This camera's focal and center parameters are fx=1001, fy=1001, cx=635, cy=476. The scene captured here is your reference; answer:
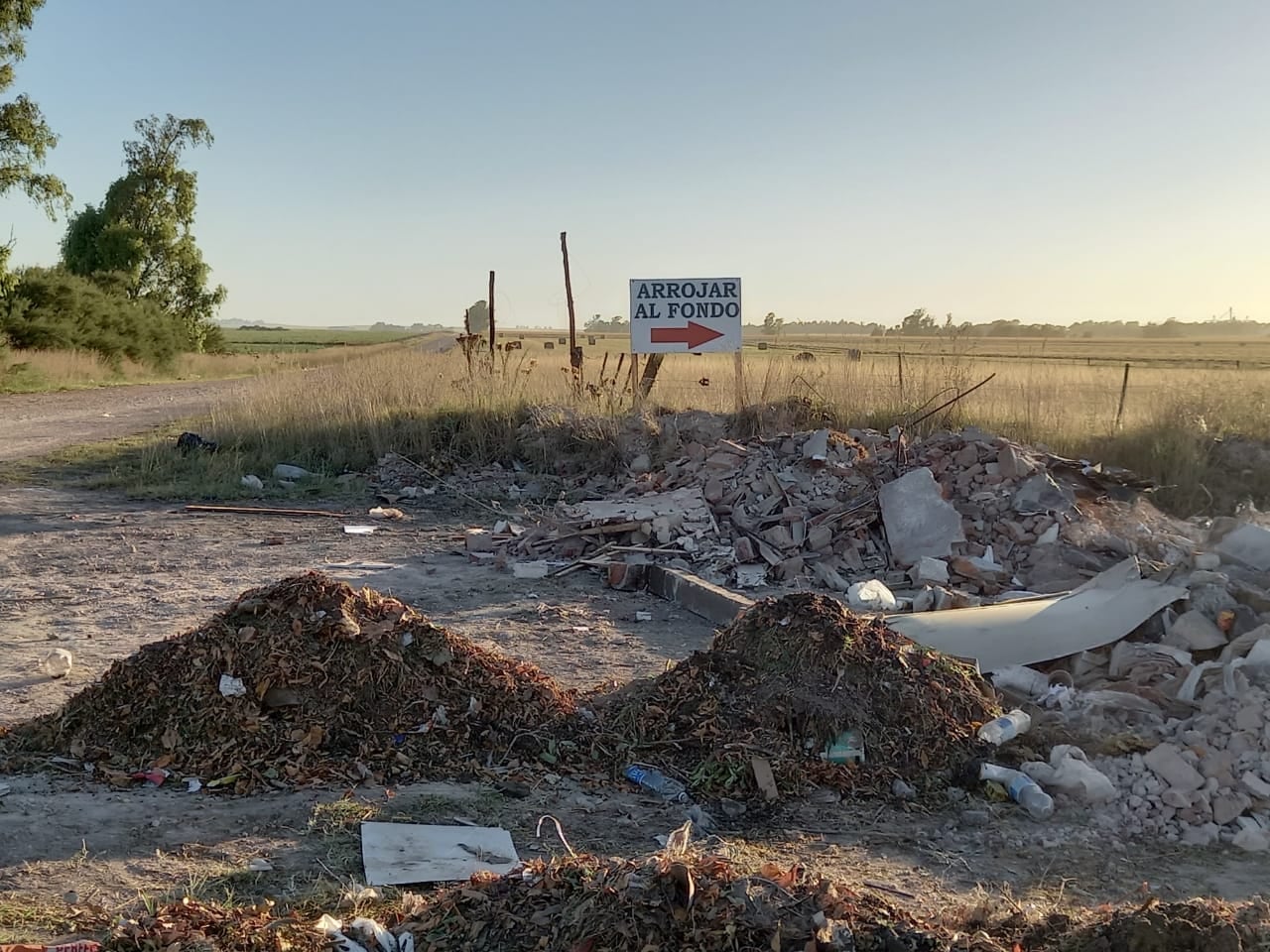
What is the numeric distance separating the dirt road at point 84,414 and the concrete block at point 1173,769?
45.3 ft

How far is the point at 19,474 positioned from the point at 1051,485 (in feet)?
39.1

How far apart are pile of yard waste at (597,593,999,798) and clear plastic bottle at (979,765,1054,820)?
0.34 ft

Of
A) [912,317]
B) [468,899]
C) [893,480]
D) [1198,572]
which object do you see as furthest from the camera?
[912,317]

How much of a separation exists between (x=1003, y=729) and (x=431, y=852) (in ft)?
8.91

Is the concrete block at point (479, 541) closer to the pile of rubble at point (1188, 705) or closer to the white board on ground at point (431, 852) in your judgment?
the pile of rubble at point (1188, 705)

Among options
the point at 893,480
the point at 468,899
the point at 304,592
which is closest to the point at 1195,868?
the point at 468,899

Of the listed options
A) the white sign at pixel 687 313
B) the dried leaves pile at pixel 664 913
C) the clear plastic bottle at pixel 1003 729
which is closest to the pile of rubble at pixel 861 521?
the clear plastic bottle at pixel 1003 729

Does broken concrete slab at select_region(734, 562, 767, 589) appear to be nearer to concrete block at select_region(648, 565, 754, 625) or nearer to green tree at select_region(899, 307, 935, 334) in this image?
concrete block at select_region(648, 565, 754, 625)

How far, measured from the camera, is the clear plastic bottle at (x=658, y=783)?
434 cm

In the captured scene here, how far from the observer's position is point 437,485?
12.7 metres

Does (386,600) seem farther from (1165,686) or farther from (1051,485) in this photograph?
(1051,485)

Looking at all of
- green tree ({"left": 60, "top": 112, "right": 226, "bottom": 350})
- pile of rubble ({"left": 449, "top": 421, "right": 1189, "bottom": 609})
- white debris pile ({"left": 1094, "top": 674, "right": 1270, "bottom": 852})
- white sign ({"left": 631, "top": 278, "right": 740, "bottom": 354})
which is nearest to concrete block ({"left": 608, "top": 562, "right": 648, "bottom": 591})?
pile of rubble ({"left": 449, "top": 421, "right": 1189, "bottom": 609})

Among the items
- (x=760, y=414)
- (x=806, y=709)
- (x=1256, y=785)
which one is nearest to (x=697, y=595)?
(x=806, y=709)

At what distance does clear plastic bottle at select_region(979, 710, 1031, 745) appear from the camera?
4711mm
